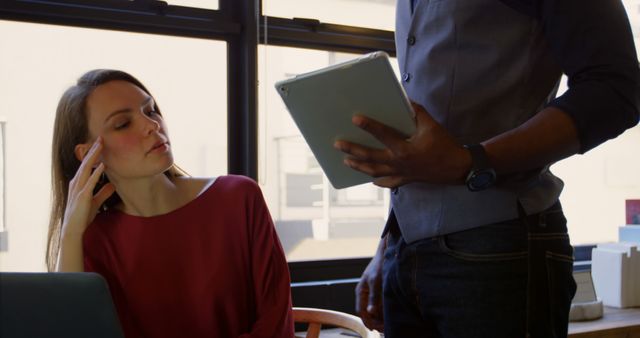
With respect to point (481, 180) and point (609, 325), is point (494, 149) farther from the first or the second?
point (609, 325)

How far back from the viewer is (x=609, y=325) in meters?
2.48

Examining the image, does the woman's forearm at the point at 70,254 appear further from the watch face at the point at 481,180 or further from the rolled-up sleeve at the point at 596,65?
the rolled-up sleeve at the point at 596,65

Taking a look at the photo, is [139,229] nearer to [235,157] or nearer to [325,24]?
[235,157]

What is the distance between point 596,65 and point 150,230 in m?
1.14

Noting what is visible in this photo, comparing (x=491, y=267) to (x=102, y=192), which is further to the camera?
(x=102, y=192)

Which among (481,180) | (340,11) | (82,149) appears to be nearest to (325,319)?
(82,149)

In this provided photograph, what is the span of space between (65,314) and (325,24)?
6.64 feet

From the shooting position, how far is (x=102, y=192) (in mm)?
1646

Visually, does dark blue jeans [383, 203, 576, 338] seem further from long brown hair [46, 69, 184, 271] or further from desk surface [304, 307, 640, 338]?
desk surface [304, 307, 640, 338]

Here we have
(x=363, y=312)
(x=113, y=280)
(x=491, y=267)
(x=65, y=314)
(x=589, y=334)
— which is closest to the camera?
(x=65, y=314)

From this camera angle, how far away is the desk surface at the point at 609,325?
7.75 ft

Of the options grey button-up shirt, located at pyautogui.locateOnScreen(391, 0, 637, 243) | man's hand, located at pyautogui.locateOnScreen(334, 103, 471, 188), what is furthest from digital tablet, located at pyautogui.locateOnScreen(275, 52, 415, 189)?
grey button-up shirt, located at pyautogui.locateOnScreen(391, 0, 637, 243)

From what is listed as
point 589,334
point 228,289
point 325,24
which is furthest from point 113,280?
point 589,334

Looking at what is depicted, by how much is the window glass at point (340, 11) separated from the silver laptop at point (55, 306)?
186 cm
